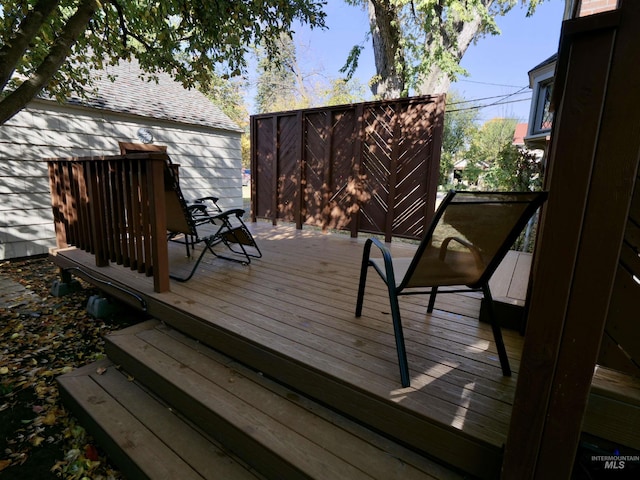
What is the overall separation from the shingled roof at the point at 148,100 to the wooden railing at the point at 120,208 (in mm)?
3100

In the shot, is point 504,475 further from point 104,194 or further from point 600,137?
point 104,194

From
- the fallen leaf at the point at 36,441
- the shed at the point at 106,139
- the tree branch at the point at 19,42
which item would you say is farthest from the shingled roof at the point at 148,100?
the fallen leaf at the point at 36,441

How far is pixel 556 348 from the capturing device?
0.91 m

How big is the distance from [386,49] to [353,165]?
4.44 m

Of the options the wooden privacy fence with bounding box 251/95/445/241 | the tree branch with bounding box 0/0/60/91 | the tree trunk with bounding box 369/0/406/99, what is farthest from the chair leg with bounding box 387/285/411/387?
the tree trunk with bounding box 369/0/406/99

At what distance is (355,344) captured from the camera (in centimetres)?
177

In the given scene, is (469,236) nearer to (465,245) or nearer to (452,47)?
(465,245)

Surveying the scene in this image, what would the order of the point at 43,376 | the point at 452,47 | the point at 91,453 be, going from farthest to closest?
1. the point at 452,47
2. the point at 43,376
3. the point at 91,453

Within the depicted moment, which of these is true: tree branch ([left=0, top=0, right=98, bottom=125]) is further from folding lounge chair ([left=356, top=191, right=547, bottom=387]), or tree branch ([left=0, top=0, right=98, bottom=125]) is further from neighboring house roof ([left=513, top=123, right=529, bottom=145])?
neighboring house roof ([left=513, top=123, right=529, bottom=145])

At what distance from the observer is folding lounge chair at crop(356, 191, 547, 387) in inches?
51.8

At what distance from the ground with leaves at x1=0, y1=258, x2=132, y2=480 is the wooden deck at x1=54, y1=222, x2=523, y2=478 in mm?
531

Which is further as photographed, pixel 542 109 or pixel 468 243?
pixel 542 109

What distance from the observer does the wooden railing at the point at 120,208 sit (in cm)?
233

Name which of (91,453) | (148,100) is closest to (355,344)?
(91,453)
